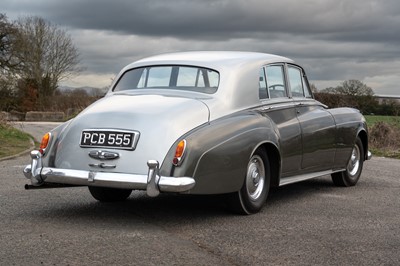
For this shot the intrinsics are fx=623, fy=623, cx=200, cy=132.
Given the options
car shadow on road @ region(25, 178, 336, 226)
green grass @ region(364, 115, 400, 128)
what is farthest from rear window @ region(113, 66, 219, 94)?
green grass @ region(364, 115, 400, 128)

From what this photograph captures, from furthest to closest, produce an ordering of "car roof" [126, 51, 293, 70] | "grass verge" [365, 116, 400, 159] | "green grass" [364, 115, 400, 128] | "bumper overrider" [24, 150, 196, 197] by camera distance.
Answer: "green grass" [364, 115, 400, 128] < "grass verge" [365, 116, 400, 159] < "car roof" [126, 51, 293, 70] < "bumper overrider" [24, 150, 196, 197]

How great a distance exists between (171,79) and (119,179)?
1.67 meters

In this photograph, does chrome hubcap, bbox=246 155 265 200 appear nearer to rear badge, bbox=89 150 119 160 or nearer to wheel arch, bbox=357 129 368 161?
rear badge, bbox=89 150 119 160

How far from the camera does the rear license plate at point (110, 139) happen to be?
5688 millimetres

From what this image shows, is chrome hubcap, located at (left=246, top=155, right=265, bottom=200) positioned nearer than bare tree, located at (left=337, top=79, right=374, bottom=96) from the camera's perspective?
Yes

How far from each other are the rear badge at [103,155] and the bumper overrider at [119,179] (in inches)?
5.8

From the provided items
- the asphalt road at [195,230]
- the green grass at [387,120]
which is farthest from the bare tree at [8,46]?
the asphalt road at [195,230]

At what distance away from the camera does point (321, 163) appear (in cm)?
770

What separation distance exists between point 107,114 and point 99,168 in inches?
22.3

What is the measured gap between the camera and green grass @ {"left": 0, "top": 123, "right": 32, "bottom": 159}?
46.7ft

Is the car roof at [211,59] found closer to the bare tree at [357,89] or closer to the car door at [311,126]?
the car door at [311,126]

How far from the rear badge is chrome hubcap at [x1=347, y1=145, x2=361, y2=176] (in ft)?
14.0

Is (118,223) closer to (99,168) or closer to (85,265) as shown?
(99,168)

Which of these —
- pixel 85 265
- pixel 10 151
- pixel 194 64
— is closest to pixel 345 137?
pixel 194 64
